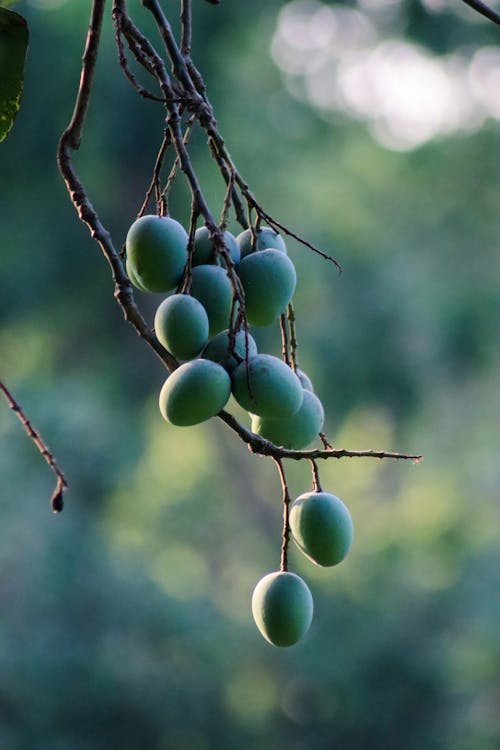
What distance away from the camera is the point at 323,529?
0.60 metres

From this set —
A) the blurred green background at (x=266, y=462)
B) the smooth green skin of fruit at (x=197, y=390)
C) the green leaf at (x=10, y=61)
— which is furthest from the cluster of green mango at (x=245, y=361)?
the blurred green background at (x=266, y=462)

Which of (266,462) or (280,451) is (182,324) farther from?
(266,462)

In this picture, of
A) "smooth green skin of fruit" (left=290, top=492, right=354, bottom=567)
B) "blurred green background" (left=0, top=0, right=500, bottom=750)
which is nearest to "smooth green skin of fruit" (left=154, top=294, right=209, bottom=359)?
"smooth green skin of fruit" (left=290, top=492, right=354, bottom=567)

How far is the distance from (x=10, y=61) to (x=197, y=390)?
280 mm

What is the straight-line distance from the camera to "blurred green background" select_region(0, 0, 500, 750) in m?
3.78

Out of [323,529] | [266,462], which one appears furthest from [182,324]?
[266,462]

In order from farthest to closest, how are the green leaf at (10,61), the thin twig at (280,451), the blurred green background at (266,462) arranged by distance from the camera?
the blurred green background at (266,462) → the green leaf at (10,61) → the thin twig at (280,451)

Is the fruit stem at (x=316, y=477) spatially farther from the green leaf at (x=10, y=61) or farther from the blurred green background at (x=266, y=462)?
the blurred green background at (x=266, y=462)

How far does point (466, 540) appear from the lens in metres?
4.50

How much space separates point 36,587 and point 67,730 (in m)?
0.51

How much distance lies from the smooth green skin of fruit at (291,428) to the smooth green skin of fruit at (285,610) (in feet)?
0.27

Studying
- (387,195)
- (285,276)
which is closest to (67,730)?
(285,276)

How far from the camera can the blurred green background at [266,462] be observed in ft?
12.4

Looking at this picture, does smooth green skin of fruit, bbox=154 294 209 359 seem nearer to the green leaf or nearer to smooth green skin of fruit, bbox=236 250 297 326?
smooth green skin of fruit, bbox=236 250 297 326
